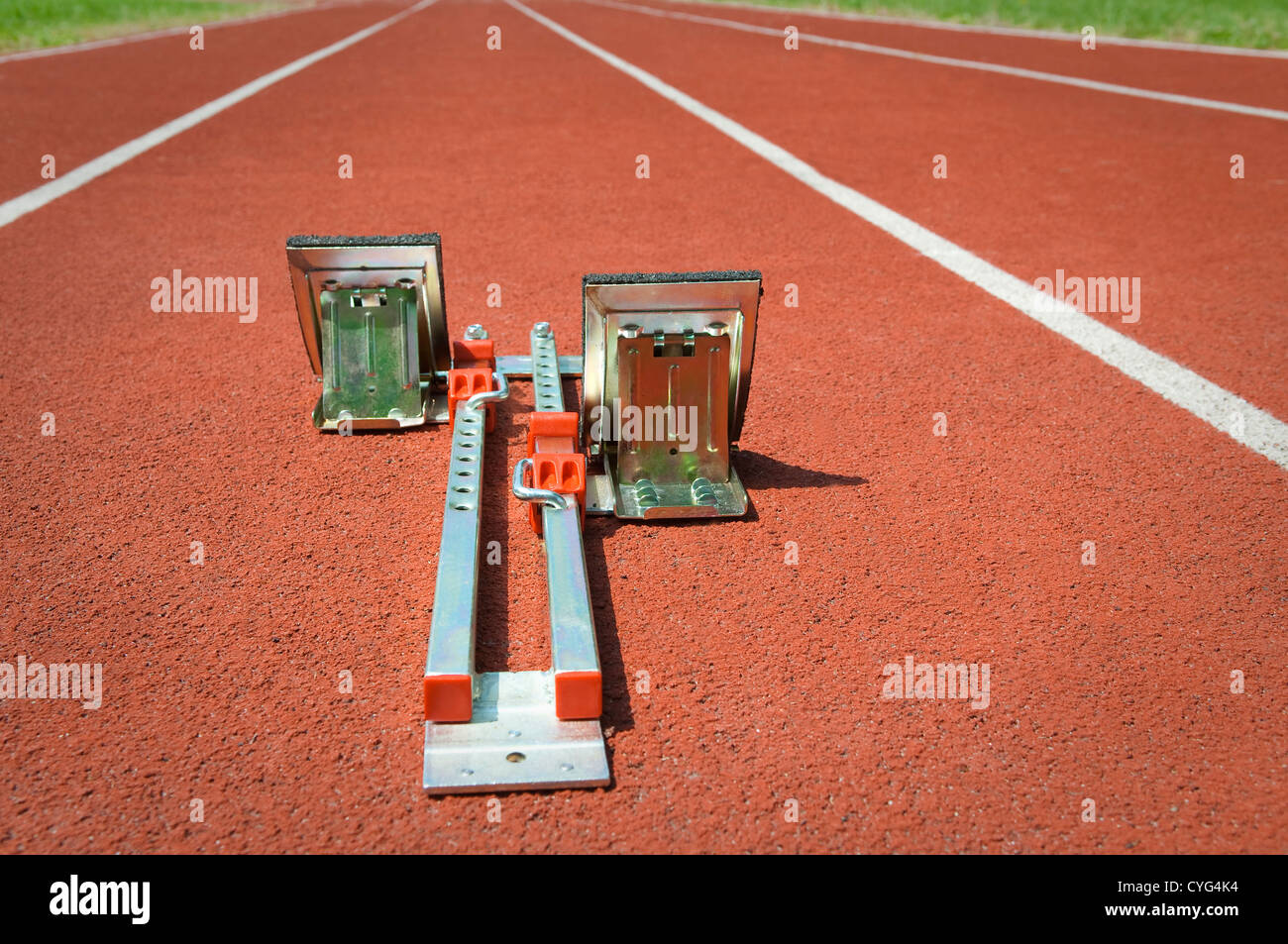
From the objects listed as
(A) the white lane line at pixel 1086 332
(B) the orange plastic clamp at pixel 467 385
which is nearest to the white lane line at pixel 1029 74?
(A) the white lane line at pixel 1086 332

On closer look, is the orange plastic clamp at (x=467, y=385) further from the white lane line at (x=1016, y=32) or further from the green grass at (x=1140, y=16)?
the green grass at (x=1140, y=16)

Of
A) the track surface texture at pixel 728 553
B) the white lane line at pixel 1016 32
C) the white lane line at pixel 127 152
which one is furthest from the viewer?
the white lane line at pixel 1016 32

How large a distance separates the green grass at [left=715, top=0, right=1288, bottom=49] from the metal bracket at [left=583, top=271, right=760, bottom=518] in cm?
1695

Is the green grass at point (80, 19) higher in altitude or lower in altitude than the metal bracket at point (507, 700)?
higher

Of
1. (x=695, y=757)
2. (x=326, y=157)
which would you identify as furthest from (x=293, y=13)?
(x=695, y=757)

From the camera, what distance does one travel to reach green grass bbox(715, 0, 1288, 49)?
18.3 metres

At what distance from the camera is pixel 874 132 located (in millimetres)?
10211

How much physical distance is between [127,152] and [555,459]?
299 inches

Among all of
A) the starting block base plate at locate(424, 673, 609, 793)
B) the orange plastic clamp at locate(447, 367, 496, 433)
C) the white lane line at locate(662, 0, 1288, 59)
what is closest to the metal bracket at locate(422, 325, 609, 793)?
the starting block base plate at locate(424, 673, 609, 793)

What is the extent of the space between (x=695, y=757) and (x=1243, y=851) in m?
1.09

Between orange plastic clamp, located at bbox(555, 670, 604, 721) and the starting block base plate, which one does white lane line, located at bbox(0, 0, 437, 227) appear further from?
orange plastic clamp, located at bbox(555, 670, 604, 721)

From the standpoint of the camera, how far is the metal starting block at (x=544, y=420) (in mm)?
2512

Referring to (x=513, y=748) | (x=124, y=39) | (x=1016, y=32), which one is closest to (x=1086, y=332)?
(x=513, y=748)

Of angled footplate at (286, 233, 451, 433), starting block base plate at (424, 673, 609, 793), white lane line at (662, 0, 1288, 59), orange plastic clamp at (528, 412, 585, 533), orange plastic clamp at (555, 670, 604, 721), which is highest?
white lane line at (662, 0, 1288, 59)
